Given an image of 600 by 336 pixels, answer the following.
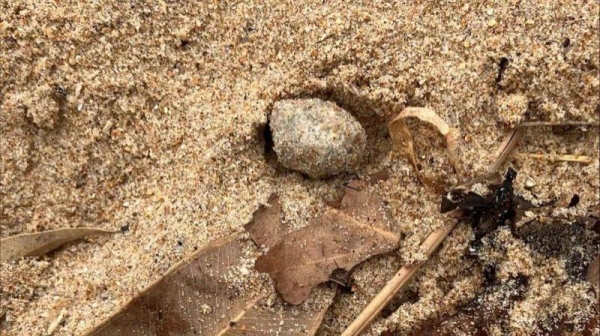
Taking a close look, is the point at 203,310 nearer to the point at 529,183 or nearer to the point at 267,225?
the point at 267,225

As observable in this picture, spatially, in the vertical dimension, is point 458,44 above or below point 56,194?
above

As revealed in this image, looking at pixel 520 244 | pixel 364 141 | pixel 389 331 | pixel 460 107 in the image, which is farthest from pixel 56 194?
pixel 520 244

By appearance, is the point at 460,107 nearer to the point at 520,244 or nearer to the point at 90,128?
the point at 520,244

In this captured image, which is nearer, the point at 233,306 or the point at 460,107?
the point at 233,306

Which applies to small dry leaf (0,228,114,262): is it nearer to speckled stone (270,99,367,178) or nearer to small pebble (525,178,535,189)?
speckled stone (270,99,367,178)

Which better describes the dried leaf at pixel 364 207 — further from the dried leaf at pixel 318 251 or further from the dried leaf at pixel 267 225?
the dried leaf at pixel 267 225

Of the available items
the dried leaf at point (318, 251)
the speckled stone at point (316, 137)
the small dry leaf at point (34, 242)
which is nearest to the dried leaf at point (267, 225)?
the dried leaf at point (318, 251)
